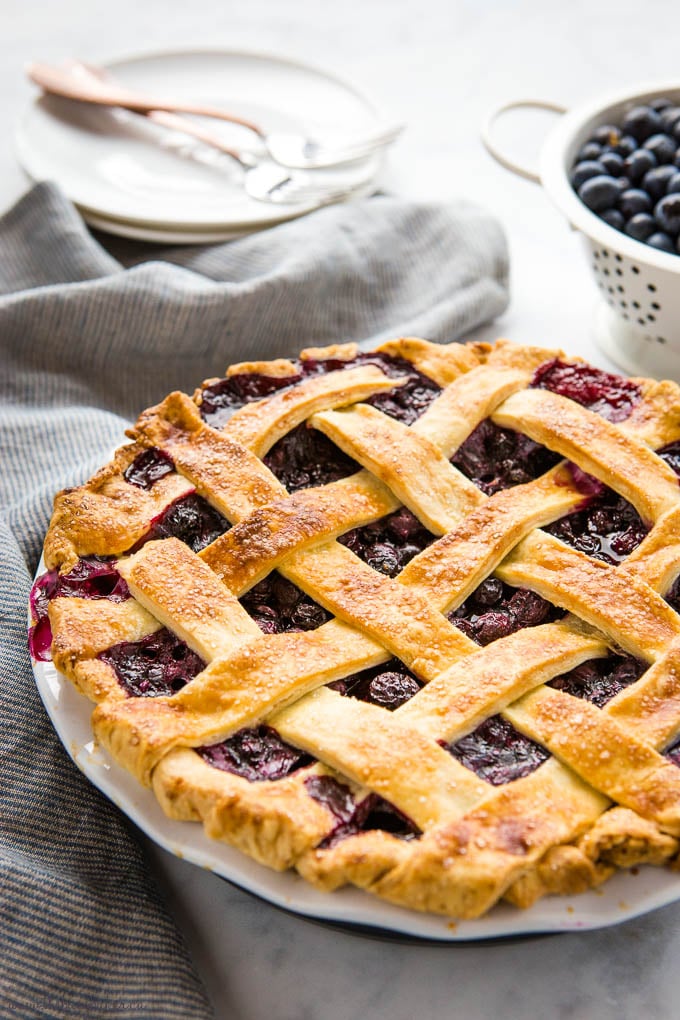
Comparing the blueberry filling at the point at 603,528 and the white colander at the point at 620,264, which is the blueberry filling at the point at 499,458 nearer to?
the blueberry filling at the point at 603,528

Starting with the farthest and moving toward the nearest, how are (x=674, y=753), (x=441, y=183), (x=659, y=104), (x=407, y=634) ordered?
(x=441, y=183) → (x=659, y=104) → (x=407, y=634) → (x=674, y=753)

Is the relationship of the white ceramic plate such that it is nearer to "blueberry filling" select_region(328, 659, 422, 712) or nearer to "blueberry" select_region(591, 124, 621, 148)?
"blueberry" select_region(591, 124, 621, 148)

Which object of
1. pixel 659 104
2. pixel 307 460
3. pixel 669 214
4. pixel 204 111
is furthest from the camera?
pixel 204 111

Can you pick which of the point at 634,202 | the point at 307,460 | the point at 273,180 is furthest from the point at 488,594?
the point at 273,180

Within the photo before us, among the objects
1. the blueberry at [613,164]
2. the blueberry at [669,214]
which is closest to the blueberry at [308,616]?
the blueberry at [669,214]

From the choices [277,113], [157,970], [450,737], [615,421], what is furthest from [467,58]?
[157,970]

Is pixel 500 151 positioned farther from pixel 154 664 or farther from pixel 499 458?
pixel 154 664
